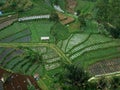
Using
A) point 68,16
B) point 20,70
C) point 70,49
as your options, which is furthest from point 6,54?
Answer: point 68,16

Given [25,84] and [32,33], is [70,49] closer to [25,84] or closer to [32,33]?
[32,33]

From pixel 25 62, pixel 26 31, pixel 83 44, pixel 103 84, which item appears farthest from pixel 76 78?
pixel 26 31

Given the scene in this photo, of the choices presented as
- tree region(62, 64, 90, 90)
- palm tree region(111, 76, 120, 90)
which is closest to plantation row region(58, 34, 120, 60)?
tree region(62, 64, 90, 90)

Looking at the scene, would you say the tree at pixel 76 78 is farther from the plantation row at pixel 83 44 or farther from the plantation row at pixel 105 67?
the plantation row at pixel 83 44

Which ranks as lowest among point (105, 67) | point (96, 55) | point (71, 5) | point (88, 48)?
point (105, 67)

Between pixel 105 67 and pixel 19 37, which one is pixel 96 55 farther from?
pixel 19 37

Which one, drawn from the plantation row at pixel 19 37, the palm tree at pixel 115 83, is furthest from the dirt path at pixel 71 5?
the palm tree at pixel 115 83
